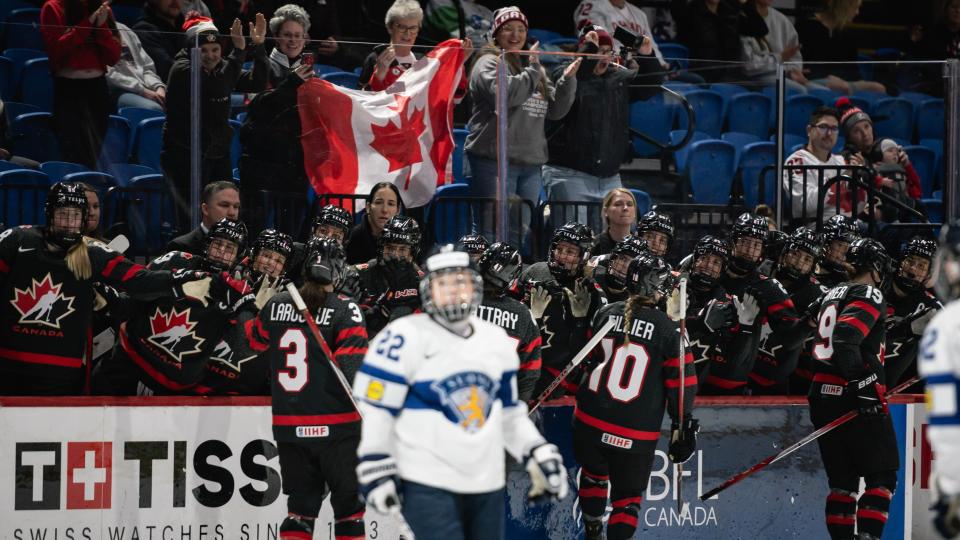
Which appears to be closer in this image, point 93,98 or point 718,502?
point 93,98

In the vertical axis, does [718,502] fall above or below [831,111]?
below

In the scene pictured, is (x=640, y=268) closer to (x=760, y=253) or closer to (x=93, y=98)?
(x=760, y=253)

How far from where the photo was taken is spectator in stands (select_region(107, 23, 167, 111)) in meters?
7.08

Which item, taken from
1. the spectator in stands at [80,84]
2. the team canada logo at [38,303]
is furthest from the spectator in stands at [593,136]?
the team canada logo at [38,303]

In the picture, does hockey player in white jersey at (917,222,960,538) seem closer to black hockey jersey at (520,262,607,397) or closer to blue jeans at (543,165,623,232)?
black hockey jersey at (520,262,607,397)

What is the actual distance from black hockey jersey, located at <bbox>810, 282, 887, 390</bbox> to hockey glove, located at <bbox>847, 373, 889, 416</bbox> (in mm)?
32

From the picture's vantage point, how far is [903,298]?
8078 mm

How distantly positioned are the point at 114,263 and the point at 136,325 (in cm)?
38

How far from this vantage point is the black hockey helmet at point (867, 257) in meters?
7.31

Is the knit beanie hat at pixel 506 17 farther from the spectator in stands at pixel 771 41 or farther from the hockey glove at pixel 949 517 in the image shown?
the hockey glove at pixel 949 517

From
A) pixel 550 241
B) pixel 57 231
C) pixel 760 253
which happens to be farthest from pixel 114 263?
pixel 760 253

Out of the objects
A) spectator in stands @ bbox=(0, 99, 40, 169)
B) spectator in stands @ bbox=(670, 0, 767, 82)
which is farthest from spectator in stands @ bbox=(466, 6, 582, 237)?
spectator in stands @ bbox=(670, 0, 767, 82)

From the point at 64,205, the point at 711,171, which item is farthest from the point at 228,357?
the point at 711,171

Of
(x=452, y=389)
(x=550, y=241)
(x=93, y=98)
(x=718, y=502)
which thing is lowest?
(x=718, y=502)
